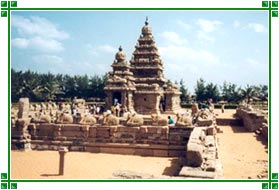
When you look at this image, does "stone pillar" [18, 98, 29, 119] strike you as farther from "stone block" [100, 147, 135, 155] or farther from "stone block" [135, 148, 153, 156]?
"stone block" [135, 148, 153, 156]

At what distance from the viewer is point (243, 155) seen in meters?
11.9

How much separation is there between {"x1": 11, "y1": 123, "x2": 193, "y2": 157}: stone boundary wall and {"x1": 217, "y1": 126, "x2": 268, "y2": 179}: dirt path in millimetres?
2012

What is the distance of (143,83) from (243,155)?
1961cm

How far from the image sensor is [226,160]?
1097 centimetres

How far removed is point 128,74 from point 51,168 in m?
20.3

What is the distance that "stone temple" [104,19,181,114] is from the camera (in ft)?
89.9

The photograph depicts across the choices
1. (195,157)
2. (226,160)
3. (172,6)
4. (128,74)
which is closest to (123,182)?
(195,157)

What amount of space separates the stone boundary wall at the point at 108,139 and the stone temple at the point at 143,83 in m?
13.3

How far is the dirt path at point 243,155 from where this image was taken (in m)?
9.28

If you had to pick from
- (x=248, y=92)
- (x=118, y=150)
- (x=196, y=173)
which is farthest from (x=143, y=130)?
(x=248, y=92)

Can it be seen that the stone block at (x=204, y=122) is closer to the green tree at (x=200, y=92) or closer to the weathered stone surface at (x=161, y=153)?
the weathered stone surface at (x=161, y=153)

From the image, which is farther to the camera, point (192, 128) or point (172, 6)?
point (192, 128)

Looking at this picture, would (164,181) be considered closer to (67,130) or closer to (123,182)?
(123,182)

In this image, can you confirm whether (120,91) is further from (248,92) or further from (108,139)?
(248,92)
